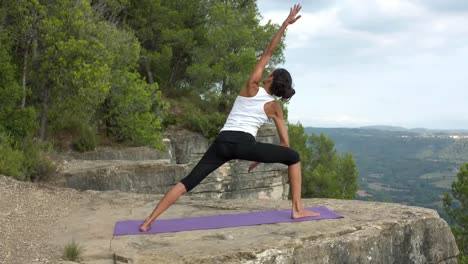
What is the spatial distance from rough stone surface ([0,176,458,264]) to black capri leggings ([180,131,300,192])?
816 mm

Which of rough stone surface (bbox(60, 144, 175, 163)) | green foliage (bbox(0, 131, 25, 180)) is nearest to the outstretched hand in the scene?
green foliage (bbox(0, 131, 25, 180))

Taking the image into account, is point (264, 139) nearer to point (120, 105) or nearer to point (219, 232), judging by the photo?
point (120, 105)

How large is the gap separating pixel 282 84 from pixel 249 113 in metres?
0.58

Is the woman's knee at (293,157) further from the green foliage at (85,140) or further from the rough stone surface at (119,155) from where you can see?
the green foliage at (85,140)

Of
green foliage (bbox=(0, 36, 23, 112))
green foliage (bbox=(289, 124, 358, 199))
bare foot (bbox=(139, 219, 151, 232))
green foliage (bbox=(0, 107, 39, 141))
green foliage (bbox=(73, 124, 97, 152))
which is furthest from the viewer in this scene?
green foliage (bbox=(289, 124, 358, 199))

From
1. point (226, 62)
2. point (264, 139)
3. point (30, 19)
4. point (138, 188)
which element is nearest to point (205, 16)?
point (226, 62)

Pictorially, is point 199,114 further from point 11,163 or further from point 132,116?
point 11,163

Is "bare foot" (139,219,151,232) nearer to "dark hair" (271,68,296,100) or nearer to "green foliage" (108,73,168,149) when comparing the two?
"dark hair" (271,68,296,100)

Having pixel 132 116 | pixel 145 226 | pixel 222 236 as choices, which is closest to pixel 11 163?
pixel 145 226

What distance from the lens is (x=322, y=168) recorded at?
147 ft

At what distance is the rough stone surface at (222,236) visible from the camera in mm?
5367

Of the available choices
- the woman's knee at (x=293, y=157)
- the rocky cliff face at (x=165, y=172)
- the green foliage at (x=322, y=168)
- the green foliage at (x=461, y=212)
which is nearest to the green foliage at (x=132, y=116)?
the rocky cliff face at (x=165, y=172)

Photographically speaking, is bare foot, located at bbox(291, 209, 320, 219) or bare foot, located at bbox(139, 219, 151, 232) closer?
bare foot, located at bbox(139, 219, 151, 232)

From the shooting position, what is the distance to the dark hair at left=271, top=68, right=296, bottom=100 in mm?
5941
